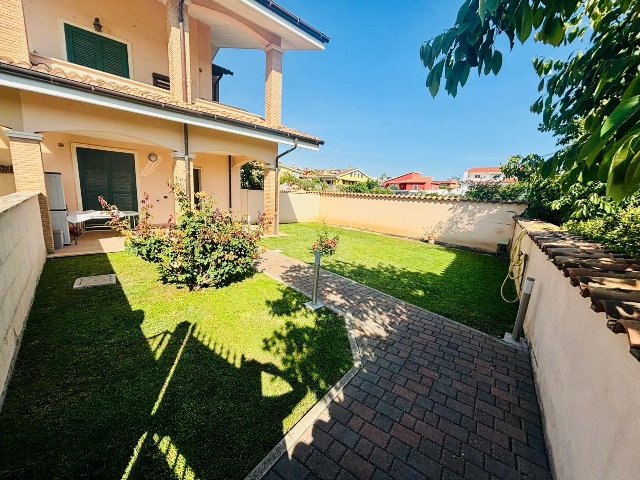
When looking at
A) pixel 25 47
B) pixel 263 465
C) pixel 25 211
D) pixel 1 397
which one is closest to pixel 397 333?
pixel 263 465

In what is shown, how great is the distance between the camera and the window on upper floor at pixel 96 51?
8.79 m

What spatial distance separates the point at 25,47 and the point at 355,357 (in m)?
9.81

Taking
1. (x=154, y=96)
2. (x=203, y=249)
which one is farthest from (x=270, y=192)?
(x=203, y=249)

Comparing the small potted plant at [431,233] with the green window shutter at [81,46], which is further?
the small potted plant at [431,233]

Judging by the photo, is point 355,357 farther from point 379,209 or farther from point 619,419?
point 379,209

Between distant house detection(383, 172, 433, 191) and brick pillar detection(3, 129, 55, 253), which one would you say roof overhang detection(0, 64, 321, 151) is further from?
distant house detection(383, 172, 433, 191)

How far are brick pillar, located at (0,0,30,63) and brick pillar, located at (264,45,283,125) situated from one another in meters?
6.67

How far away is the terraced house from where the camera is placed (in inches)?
245

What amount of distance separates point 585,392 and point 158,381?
3.93 meters

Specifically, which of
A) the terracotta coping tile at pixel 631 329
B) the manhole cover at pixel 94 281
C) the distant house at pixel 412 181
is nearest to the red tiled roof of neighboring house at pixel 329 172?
the distant house at pixel 412 181

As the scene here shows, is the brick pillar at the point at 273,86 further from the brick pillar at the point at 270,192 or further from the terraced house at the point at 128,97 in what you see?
the brick pillar at the point at 270,192

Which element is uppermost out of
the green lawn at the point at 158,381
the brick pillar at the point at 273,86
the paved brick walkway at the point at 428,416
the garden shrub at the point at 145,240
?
the brick pillar at the point at 273,86

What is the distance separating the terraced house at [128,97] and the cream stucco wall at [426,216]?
5.78 meters

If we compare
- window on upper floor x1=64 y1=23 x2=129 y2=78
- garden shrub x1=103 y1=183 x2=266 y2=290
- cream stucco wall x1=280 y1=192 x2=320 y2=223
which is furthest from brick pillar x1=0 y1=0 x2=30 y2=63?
A: cream stucco wall x1=280 y1=192 x2=320 y2=223
